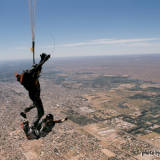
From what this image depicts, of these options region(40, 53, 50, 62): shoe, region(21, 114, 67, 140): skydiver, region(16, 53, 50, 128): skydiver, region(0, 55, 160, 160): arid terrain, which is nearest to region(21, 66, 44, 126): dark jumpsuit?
region(16, 53, 50, 128): skydiver

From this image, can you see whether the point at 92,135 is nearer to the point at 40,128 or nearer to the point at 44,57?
the point at 40,128

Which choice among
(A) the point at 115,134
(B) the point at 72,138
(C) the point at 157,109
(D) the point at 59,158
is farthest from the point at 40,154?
(C) the point at 157,109

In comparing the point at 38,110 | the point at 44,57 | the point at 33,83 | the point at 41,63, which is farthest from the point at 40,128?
the point at 44,57

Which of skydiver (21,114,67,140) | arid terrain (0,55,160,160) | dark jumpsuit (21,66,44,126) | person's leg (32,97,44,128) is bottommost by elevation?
arid terrain (0,55,160,160)

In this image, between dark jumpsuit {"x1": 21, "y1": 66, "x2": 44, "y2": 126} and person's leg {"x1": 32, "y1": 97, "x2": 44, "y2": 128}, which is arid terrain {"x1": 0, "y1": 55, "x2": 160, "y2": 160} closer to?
person's leg {"x1": 32, "y1": 97, "x2": 44, "y2": 128}

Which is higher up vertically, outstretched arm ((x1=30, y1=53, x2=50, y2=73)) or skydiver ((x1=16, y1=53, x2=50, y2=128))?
outstretched arm ((x1=30, y1=53, x2=50, y2=73))

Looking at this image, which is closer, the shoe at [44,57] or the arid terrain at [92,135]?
the shoe at [44,57]

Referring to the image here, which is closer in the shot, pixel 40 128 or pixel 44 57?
pixel 44 57

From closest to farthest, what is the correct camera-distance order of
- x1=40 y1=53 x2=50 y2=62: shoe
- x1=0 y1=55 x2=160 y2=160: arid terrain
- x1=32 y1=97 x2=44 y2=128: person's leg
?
x1=40 y1=53 x2=50 y2=62: shoe
x1=32 y1=97 x2=44 y2=128: person's leg
x1=0 y1=55 x2=160 y2=160: arid terrain

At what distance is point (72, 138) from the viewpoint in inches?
2299

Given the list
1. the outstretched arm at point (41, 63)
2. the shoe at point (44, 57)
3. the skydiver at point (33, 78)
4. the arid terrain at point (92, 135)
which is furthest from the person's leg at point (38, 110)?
the arid terrain at point (92, 135)

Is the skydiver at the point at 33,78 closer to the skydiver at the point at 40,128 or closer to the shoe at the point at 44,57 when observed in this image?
the shoe at the point at 44,57

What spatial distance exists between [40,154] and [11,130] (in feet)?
68.4

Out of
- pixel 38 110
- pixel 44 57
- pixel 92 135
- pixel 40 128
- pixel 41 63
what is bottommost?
pixel 92 135
